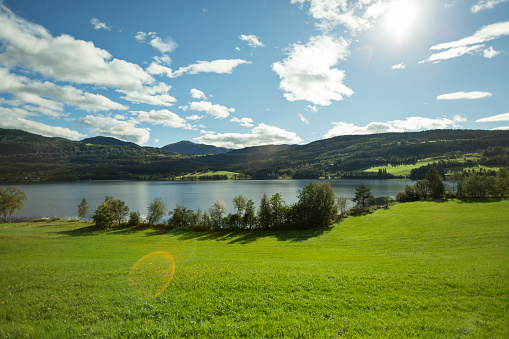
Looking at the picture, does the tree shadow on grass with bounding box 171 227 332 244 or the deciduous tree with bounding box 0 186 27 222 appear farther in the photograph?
the deciduous tree with bounding box 0 186 27 222

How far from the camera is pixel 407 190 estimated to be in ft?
288

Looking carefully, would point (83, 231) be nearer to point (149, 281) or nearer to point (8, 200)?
point (8, 200)

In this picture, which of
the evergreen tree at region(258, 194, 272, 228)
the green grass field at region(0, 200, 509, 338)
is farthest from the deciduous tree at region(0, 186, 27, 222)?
the evergreen tree at region(258, 194, 272, 228)

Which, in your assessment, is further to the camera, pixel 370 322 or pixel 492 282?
pixel 492 282

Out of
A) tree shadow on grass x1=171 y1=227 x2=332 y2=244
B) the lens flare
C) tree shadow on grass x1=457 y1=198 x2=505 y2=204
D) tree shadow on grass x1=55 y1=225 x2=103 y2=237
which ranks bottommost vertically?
tree shadow on grass x1=171 y1=227 x2=332 y2=244

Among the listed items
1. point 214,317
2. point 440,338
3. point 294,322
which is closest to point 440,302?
point 440,338

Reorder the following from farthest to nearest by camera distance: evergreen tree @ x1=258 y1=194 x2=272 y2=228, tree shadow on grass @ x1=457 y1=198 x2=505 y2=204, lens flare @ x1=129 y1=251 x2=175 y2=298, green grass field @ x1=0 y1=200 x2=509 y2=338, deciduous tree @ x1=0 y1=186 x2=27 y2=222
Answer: tree shadow on grass @ x1=457 y1=198 x2=505 y2=204 < deciduous tree @ x1=0 y1=186 x2=27 y2=222 < evergreen tree @ x1=258 y1=194 x2=272 y2=228 < lens flare @ x1=129 y1=251 x2=175 y2=298 < green grass field @ x1=0 y1=200 x2=509 y2=338

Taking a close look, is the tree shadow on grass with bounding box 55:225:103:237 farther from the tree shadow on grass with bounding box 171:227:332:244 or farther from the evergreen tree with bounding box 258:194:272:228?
the evergreen tree with bounding box 258:194:272:228

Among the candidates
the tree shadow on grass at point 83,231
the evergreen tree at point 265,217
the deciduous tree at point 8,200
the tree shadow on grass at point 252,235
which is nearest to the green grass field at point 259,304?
the tree shadow on grass at point 252,235

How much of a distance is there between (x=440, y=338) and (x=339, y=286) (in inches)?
200

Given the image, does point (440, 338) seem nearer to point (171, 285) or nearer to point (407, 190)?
point (171, 285)

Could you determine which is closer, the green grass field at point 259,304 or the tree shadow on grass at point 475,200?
the green grass field at point 259,304

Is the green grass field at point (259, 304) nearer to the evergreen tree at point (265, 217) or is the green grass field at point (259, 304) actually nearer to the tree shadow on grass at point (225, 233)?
the tree shadow on grass at point (225, 233)

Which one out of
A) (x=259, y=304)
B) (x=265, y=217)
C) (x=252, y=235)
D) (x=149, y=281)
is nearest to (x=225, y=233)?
(x=252, y=235)
